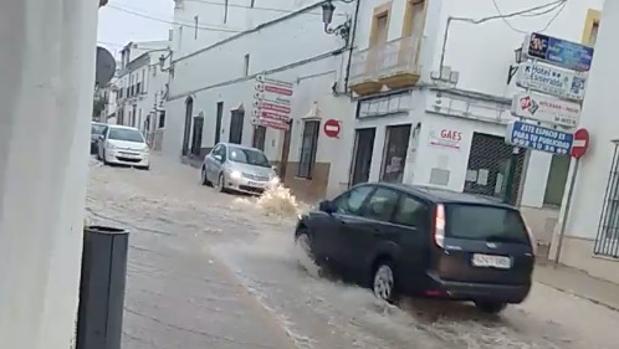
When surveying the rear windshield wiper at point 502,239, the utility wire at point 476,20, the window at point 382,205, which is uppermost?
the utility wire at point 476,20

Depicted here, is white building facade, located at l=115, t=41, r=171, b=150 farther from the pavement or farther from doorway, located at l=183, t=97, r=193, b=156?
the pavement

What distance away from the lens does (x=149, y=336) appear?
5.55 meters

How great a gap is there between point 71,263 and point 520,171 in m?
17.7

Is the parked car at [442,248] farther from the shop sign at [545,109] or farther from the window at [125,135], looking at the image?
the window at [125,135]

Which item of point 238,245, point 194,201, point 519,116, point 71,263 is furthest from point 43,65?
point 194,201

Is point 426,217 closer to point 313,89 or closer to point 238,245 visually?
point 238,245

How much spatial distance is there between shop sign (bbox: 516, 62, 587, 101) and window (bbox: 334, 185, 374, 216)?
6725mm

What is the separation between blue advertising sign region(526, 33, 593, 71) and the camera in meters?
14.2

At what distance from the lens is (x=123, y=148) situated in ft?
82.9

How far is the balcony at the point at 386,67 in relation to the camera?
60.2 ft

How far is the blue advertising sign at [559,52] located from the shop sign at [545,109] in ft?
2.89

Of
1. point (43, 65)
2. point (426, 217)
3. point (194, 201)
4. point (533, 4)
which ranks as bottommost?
point (194, 201)

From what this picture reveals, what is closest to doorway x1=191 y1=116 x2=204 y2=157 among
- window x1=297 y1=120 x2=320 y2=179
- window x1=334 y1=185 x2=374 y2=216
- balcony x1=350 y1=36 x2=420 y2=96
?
window x1=297 y1=120 x2=320 y2=179

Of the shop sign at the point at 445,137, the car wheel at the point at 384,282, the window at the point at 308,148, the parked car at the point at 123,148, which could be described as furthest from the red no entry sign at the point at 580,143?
the parked car at the point at 123,148
